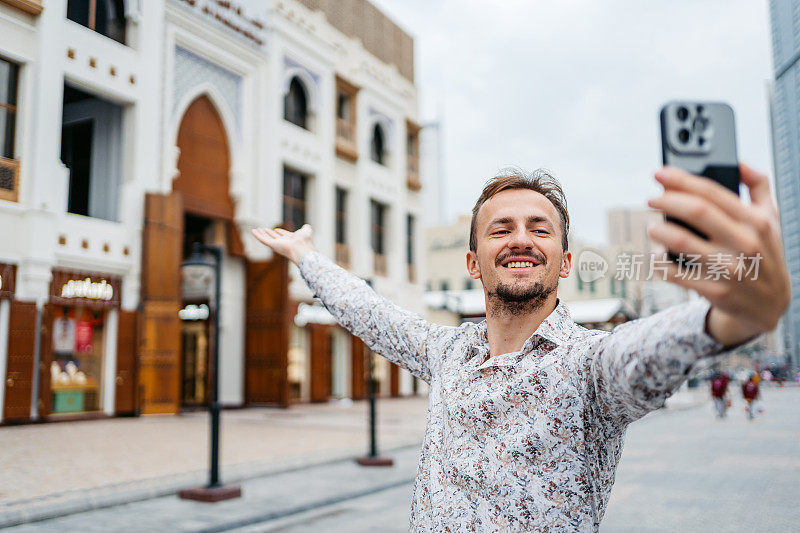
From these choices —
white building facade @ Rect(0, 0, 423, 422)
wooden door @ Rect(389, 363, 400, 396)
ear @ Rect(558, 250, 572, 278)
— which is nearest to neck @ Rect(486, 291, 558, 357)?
ear @ Rect(558, 250, 572, 278)

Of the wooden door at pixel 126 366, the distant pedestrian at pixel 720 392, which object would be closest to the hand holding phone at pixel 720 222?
the wooden door at pixel 126 366

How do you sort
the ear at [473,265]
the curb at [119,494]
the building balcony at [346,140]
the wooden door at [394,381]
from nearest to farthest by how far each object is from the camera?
the ear at [473,265] → the curb at [119,494] → the building balcony at [346,140] → the wooden door at [394,381]

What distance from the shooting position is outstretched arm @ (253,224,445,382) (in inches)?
81.6

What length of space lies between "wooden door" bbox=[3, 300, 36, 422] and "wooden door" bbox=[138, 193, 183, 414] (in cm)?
309

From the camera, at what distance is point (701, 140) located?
108 cm

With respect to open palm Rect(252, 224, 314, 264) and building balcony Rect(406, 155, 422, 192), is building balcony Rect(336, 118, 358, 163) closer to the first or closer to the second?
building balcony Rect(406, 155, 422, 192)

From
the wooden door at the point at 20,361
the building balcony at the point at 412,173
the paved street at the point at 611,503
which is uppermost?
the building balcony at the point at 412,173

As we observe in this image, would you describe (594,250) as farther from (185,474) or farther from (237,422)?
(237,422)

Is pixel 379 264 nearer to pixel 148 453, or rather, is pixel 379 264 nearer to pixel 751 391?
pixel 751 391

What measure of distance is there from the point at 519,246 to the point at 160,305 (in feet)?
57.3

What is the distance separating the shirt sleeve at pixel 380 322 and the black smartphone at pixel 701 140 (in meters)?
1.08

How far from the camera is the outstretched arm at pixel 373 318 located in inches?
81.6

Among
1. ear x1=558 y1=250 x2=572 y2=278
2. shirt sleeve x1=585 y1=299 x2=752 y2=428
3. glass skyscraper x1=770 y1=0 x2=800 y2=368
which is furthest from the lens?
glass skyscraper x1=770 y1=0 x2=800 y2=368

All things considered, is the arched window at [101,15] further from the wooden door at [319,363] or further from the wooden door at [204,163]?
the wooden door at [319,363]
